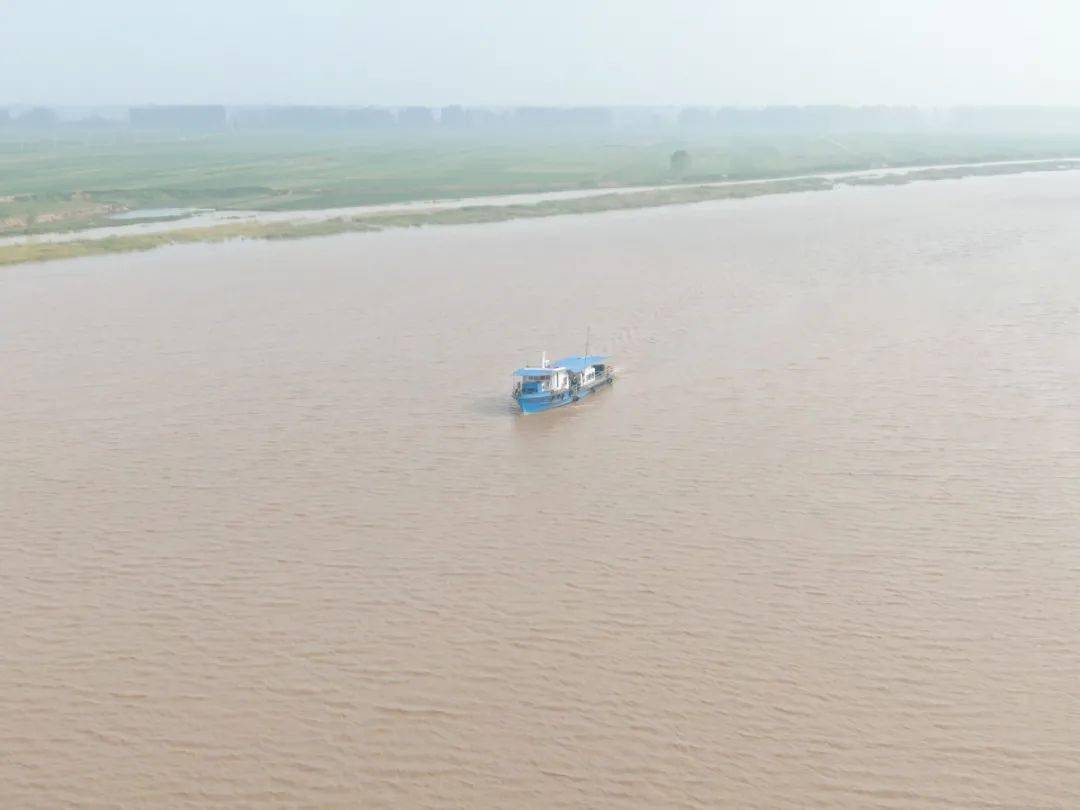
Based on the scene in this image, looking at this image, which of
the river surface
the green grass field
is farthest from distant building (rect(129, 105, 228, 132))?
the river surface

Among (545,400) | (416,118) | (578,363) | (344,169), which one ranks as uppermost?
(416,118)

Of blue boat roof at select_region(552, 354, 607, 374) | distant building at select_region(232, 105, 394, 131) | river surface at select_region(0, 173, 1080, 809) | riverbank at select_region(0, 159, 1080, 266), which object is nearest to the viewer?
river surface at select_region(0, 173, 1080, 809)

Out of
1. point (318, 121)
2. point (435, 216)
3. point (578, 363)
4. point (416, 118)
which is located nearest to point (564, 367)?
point (578, 363)

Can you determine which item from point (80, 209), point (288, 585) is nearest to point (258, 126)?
point (80, 209)

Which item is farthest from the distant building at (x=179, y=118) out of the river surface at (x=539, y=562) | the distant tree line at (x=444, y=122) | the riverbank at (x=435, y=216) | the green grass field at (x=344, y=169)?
the river surface at (x=539, y=562)

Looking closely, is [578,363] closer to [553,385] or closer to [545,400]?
[553,385]

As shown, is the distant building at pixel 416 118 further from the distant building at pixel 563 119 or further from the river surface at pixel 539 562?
the river surface at pixel 539 562

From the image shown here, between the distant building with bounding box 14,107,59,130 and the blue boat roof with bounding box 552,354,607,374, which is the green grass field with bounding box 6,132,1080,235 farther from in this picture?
the distant building with bounding box 14,107,59,130

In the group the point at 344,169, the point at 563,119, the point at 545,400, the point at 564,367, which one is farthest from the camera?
the point at 563,119

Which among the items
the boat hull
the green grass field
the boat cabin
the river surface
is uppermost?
the green grass field
